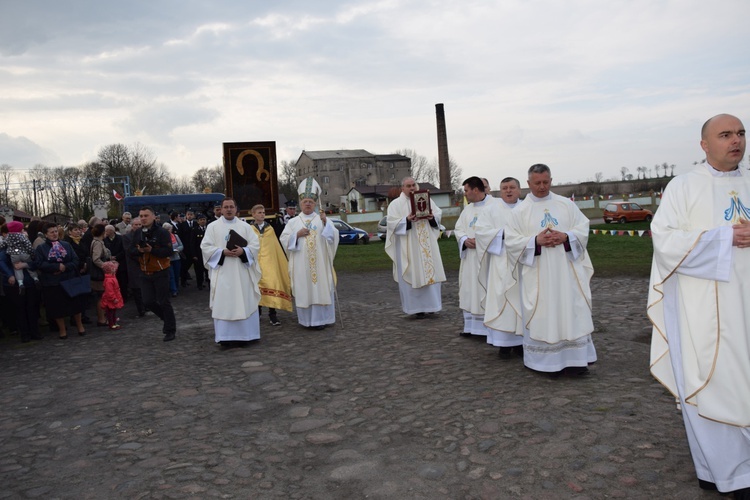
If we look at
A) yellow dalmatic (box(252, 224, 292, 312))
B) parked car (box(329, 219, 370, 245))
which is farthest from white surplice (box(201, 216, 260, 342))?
parked car (box(329, 219, 370, 245))

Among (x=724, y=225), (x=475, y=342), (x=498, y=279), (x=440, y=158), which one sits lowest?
(x=475, y=342)

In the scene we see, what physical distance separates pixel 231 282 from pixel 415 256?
289 cm

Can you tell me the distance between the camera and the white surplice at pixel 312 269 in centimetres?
994

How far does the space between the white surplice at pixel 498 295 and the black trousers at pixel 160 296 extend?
463 cm

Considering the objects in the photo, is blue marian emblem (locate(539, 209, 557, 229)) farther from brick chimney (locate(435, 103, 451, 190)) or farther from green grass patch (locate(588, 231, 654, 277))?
brick chimney (locate(435, 103, 451, 190))

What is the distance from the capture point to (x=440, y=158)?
50344 mm

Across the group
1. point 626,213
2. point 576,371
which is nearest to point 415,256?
point 576,371

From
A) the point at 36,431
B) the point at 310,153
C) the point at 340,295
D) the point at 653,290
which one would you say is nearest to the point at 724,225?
the point at 653,290

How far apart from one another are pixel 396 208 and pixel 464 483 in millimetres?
6695

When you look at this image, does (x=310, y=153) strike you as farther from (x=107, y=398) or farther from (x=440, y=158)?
(x=107, y=398)

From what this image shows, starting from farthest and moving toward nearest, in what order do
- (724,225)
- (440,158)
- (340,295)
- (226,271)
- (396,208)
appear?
(440,158), (340,295), (396,208), (226,271), (724,225)

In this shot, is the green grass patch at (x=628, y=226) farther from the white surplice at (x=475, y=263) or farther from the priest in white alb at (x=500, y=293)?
the priest in white alb at (x=500, y=293)

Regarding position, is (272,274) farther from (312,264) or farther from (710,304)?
(710,304)

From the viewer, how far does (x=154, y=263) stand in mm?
9188
